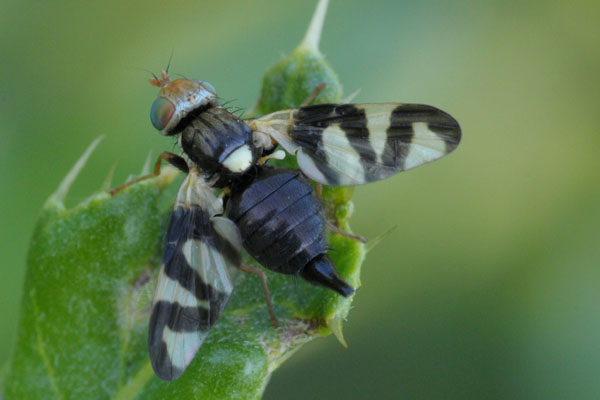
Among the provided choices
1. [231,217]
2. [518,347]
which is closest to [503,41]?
[518,347]

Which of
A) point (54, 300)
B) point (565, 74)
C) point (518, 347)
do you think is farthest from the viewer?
point (565, 74)

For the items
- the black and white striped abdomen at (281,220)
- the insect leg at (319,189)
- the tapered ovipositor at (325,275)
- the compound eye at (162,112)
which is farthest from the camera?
the compound eye at (162,112)

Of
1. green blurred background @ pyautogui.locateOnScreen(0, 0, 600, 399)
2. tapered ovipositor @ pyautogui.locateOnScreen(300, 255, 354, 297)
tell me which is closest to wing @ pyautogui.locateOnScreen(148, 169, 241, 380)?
tapered ovipositor @ pyautogui.locateOnScreen(300, 255, 354, 297)

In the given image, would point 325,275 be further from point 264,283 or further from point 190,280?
point 190,280

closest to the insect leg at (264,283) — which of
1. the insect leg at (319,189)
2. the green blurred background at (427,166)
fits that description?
the insect leg at (319,189)

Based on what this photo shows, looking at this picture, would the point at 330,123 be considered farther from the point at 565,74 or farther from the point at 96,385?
the point at 565,74

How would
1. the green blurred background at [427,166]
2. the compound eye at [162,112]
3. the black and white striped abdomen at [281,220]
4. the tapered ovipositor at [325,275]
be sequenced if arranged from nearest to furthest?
the tapered ovipositor at [325,275] < the black and white striped abdomen at [281,220] < the compound eye at [162,112] < the green blurred background at [427,166]

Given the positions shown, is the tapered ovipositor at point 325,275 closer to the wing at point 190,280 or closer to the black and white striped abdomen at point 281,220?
the black and white striped abdomen at point 281,220
